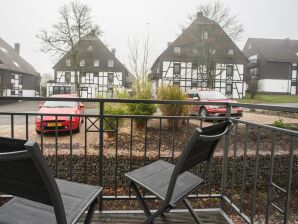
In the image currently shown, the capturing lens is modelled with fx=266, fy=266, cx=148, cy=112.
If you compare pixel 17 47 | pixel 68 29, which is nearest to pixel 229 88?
pixel 68 29

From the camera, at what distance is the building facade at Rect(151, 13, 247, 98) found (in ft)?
90.2

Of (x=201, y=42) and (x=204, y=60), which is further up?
(x=201, y=42)

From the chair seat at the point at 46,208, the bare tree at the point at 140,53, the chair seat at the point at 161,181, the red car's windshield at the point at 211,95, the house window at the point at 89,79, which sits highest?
the bare tree at the point at 140,53

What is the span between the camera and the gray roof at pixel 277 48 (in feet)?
138

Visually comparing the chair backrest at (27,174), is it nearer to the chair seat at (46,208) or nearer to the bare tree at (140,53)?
the chair seat at (46,208)

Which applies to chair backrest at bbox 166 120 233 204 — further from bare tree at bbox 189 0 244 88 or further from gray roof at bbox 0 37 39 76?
gray roof at bbox 0 37 39 76

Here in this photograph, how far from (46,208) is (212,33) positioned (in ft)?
92.3

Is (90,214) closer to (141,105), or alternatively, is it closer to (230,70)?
(141,105)

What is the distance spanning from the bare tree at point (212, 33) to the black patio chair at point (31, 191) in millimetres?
27143

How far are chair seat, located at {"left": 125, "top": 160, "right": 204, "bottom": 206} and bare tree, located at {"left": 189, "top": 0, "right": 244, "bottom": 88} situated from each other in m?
26.4

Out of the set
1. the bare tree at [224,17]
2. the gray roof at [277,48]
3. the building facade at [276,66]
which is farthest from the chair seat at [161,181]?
the gray roof at [277,48]

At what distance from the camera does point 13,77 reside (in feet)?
100.0

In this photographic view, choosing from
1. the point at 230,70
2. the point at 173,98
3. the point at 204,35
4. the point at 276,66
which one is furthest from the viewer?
the point at 276,66

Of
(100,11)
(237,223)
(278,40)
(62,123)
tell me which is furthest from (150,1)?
(278,40)
